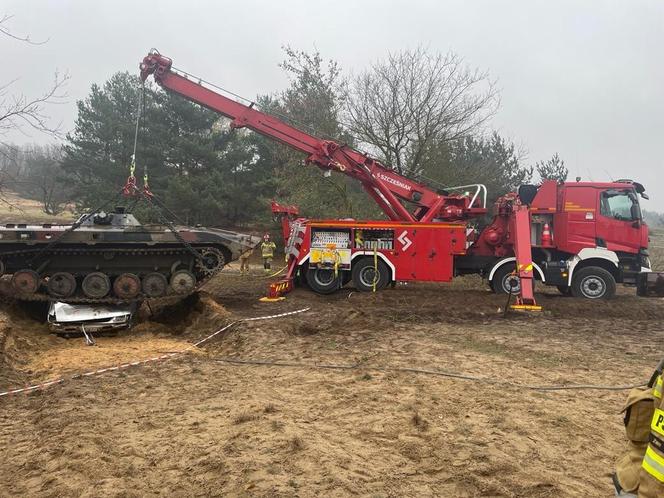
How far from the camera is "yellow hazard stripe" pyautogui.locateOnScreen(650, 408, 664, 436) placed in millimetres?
1813

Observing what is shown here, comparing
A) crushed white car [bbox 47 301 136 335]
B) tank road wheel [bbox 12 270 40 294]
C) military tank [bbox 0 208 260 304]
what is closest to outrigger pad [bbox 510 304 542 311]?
military tank [bbox 0 208 260 304]

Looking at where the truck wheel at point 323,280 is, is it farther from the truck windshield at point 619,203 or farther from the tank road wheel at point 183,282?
the truck windshield at point 619,203

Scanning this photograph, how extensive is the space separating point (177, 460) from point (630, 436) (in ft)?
9.33

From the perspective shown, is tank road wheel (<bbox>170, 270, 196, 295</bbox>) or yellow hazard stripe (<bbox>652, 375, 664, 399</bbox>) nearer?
yellow hazard stripe (<bbox>652, 375, 664, 399</bbox>)

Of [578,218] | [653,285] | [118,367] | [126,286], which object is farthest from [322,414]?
[578,218]

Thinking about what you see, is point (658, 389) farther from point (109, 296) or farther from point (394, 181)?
point (394, 181)

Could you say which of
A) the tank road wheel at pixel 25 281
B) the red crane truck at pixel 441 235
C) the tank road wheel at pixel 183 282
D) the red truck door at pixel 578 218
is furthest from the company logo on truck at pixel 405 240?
the tank road wheel at pixel 25 281

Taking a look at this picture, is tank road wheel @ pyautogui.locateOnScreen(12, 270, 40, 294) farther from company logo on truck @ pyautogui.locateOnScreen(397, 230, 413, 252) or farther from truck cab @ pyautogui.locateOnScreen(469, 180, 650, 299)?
truck cab @ pyautogui.locateOnScreen(469, 180, 650, 299)

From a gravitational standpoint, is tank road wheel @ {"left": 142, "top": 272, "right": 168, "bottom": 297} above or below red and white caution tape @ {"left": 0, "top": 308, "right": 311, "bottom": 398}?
above

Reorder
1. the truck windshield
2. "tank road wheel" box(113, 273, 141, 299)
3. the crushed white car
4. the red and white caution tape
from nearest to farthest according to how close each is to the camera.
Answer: the red and white caution tape, the crushed white car, "tank road wheel" box(113, 273, 141, 299), the truck windshield

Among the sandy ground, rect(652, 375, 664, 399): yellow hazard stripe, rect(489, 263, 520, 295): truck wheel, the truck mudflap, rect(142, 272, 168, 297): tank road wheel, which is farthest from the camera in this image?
rect(489, 263, 520, 295): truck wheel

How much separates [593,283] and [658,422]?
1153cm

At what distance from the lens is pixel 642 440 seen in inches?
80.2

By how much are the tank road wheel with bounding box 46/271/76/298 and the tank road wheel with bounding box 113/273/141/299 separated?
758 millimetres
